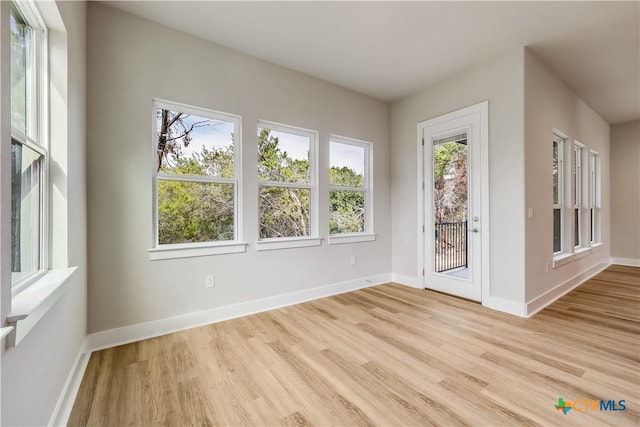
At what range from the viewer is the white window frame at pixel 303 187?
126 inches

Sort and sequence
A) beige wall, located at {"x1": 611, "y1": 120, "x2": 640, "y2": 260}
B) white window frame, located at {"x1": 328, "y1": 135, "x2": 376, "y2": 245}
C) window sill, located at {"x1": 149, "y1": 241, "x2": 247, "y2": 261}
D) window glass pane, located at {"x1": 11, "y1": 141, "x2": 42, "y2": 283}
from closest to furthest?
window glass pane, located at {"x1": 11, "y1": 141, "x2": 42, "y2": 283} → window sill, located at {"x1": 149, "y1": 241, "x2": 247, "y2": 261} → white window frame, located at {"x1": 328, "y1": 135, "x2": 376, "y2": 245} → beige wall, located at {"x1": 611, "y1": 120, "x2": 640, "y2": 260}

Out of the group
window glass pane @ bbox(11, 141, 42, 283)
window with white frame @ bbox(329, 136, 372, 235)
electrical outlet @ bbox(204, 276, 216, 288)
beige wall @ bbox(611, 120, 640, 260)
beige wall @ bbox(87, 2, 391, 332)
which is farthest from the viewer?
beige wall @ bbox(611, 120, 640, 260)

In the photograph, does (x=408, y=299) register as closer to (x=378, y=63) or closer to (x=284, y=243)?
(x=284, y=243)

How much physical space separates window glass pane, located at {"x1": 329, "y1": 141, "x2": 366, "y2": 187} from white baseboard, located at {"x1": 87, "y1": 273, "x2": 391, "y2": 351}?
1454mm

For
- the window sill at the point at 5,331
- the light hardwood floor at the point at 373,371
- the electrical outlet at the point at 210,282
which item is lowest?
the light hardwood floor at the point at 373,371

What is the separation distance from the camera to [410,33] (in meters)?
2.72

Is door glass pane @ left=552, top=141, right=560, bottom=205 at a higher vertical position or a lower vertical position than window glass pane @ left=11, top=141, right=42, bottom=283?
higher

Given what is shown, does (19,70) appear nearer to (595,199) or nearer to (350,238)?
(350,238)

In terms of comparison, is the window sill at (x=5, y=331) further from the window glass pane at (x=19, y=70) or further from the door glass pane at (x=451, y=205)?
the door glass pane at (x=451, y=205)

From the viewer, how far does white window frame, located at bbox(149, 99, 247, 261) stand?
2553 millimetres

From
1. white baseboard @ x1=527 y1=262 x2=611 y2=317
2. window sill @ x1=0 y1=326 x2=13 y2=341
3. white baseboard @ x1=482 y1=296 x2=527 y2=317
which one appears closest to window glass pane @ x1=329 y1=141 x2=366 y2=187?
white baseboard @ x1=482 y1=296 x2=527 y2=317

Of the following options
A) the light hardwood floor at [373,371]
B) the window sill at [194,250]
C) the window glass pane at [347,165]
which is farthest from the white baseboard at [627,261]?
the window sill at [194,250]

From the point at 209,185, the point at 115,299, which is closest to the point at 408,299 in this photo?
the point at 209,185

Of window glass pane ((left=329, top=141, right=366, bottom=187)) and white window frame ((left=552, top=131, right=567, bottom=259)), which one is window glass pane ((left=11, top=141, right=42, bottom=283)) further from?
white window frame ((left=552, top=131, right=567, bottom=259))
